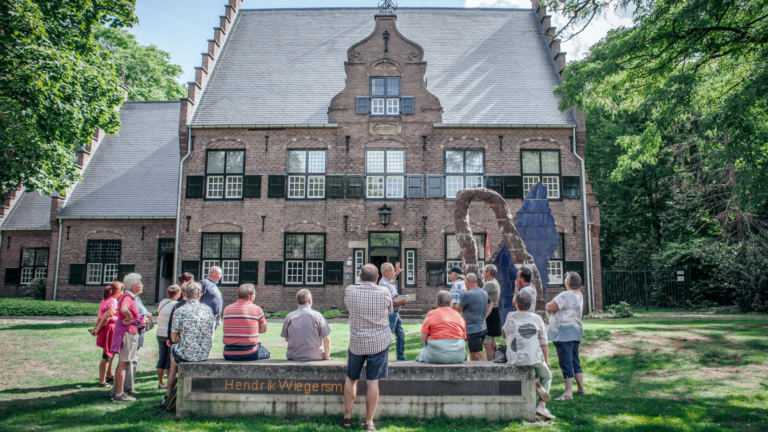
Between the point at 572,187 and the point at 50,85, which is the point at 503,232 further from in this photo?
the point at 50,85

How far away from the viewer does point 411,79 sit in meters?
18.8

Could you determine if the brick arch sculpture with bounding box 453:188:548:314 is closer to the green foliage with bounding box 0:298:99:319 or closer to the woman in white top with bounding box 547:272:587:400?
the woman in white top with bounding box 547:272:587:400

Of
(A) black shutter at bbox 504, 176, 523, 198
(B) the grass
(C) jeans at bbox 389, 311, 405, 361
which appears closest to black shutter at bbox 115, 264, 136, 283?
(B) the grass

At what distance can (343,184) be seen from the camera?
1847 centimetres

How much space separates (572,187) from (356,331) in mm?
15522

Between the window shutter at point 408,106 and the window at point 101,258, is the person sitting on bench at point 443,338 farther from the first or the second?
the window at point 101,258

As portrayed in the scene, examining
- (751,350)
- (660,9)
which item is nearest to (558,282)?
(751,350)

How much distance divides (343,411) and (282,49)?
20230 millimetres

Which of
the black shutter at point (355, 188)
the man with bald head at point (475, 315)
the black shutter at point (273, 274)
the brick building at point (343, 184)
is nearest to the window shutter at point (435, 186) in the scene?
the brick building at point (343, 184)

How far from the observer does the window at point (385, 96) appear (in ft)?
61.6

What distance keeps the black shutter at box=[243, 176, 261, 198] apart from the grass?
26.7 ft

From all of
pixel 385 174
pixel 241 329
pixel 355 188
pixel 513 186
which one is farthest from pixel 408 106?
pixel 241 329

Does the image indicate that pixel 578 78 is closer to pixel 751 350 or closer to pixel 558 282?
pixel 751 350

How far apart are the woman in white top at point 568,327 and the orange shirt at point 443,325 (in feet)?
4.60
